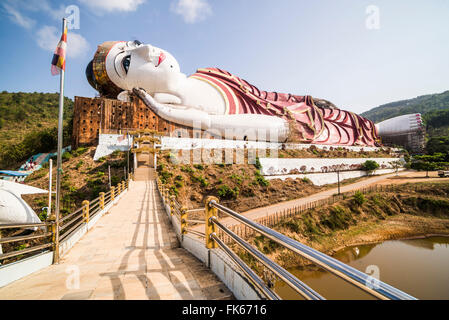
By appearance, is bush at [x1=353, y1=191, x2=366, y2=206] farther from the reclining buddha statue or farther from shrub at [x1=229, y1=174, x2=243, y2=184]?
the reclining buddha statue

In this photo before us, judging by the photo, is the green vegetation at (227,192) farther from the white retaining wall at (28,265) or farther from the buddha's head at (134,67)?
the buddha's head at (134,67)

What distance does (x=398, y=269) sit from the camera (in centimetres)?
810

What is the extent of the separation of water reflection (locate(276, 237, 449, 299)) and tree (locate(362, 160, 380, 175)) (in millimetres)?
14682

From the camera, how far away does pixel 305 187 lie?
18.5 meters

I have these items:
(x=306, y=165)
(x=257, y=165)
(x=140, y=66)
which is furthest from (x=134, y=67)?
(x=306, y=165)

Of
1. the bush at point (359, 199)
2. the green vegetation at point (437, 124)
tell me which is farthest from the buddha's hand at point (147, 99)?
the green vegetation at point (437, 124)

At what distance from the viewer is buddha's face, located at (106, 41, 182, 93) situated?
17.2 metres

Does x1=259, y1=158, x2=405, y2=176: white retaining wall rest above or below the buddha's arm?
below

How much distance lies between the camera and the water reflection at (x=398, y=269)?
22.2ft

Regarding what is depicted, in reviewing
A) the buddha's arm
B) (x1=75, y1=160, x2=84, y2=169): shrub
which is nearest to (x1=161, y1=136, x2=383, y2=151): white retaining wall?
the buddha's arm

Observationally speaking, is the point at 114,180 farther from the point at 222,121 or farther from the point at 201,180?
the point at 222,121

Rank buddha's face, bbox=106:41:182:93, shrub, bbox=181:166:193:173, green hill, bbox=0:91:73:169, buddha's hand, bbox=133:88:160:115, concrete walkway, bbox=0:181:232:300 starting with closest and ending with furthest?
concrete walkway, bbox=0:181:232:300, shrub, bbox=181:166:193:173, buddha's face, bbox=106:41:182:93, buddha's hand, bbox=133:88:160:115, green hill, bbox=0:91:73:169

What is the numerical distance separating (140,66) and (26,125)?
132 ft
